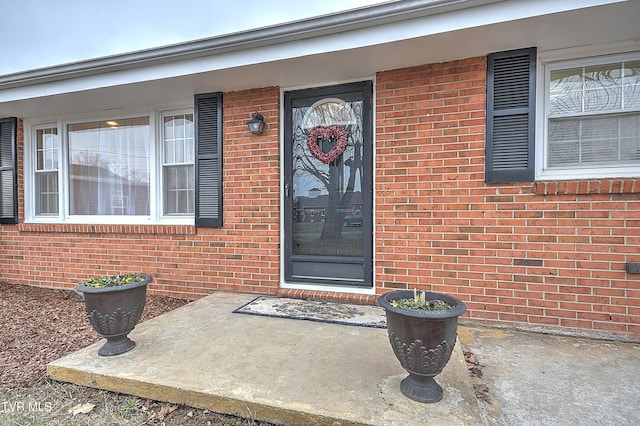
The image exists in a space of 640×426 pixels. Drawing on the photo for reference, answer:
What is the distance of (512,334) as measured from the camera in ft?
9.50

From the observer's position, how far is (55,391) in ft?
7.16

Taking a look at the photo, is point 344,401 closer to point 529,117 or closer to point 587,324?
point 587,324

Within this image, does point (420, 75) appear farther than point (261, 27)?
Yes

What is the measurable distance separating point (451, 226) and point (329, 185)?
135 centimetres

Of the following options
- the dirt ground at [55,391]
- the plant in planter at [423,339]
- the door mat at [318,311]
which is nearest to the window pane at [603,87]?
the plant in planter at [423,339]

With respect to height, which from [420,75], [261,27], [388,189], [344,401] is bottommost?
[344,401]

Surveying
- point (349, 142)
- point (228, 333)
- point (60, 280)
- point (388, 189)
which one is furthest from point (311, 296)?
point (60, 280)

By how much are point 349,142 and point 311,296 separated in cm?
174

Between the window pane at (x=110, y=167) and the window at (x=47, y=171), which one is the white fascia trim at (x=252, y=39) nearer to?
the window pane at (x=110, y=167)

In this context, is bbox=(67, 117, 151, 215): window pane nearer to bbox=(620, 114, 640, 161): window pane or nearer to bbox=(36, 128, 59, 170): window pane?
bbox=(36, 128, 59, 170): window pane

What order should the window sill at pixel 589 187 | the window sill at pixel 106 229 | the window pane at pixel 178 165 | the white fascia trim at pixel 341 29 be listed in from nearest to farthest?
the white fascia trim at pixel 341 29 → the window sill at pixel 589 187 → the window sill at pixel 106 229 → the window pane at pixel 178 165

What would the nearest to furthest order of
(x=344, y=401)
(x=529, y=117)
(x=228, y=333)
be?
(x=344, y=401) → (x=228, y=333) → (x=529, y=117)

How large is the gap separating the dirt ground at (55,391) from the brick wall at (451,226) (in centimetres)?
126

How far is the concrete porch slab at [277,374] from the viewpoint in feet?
5.77
